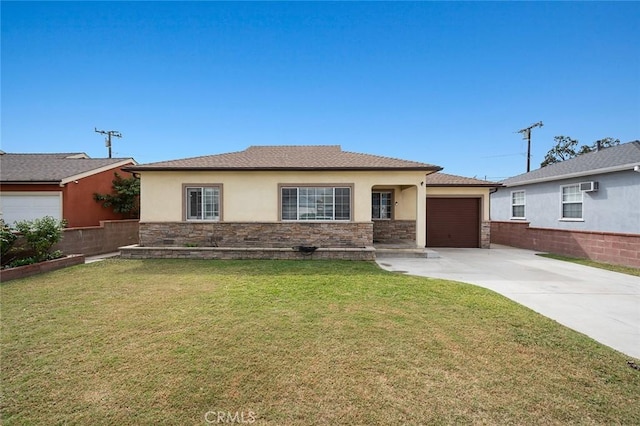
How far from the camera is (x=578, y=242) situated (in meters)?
10.4

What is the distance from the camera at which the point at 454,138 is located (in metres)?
22.2

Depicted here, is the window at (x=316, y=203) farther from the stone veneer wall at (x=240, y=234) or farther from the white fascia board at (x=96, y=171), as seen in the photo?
the white fascia board at (x=96, y=171)

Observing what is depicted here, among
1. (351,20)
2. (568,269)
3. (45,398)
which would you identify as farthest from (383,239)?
(45,398)

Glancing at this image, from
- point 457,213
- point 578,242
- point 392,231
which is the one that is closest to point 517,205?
point 457,213

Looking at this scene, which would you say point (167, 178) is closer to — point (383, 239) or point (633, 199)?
point (383, 239)

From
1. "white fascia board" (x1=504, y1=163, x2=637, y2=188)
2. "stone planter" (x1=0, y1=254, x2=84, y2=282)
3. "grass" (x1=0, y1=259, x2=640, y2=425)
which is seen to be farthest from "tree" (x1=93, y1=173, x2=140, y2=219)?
"white fascia board" (x1=504, y1=163, x2=637, y2=188)

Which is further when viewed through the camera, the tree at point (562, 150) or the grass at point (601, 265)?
the tree at point (562, 150)

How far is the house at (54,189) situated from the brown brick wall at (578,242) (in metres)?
19.2

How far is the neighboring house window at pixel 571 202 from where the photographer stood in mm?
12508

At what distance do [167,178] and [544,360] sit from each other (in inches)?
470

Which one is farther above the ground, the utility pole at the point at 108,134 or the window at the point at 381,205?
the utility pole at the point at 108,134

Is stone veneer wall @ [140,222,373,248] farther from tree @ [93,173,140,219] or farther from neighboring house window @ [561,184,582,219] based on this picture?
neighboring house window @ [561,184,582,219]

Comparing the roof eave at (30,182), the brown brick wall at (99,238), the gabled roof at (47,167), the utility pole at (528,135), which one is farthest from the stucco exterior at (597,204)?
the roof eave at (30,182)

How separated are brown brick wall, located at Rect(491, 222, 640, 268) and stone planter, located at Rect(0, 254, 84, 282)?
Answer: 17973 millimetres
